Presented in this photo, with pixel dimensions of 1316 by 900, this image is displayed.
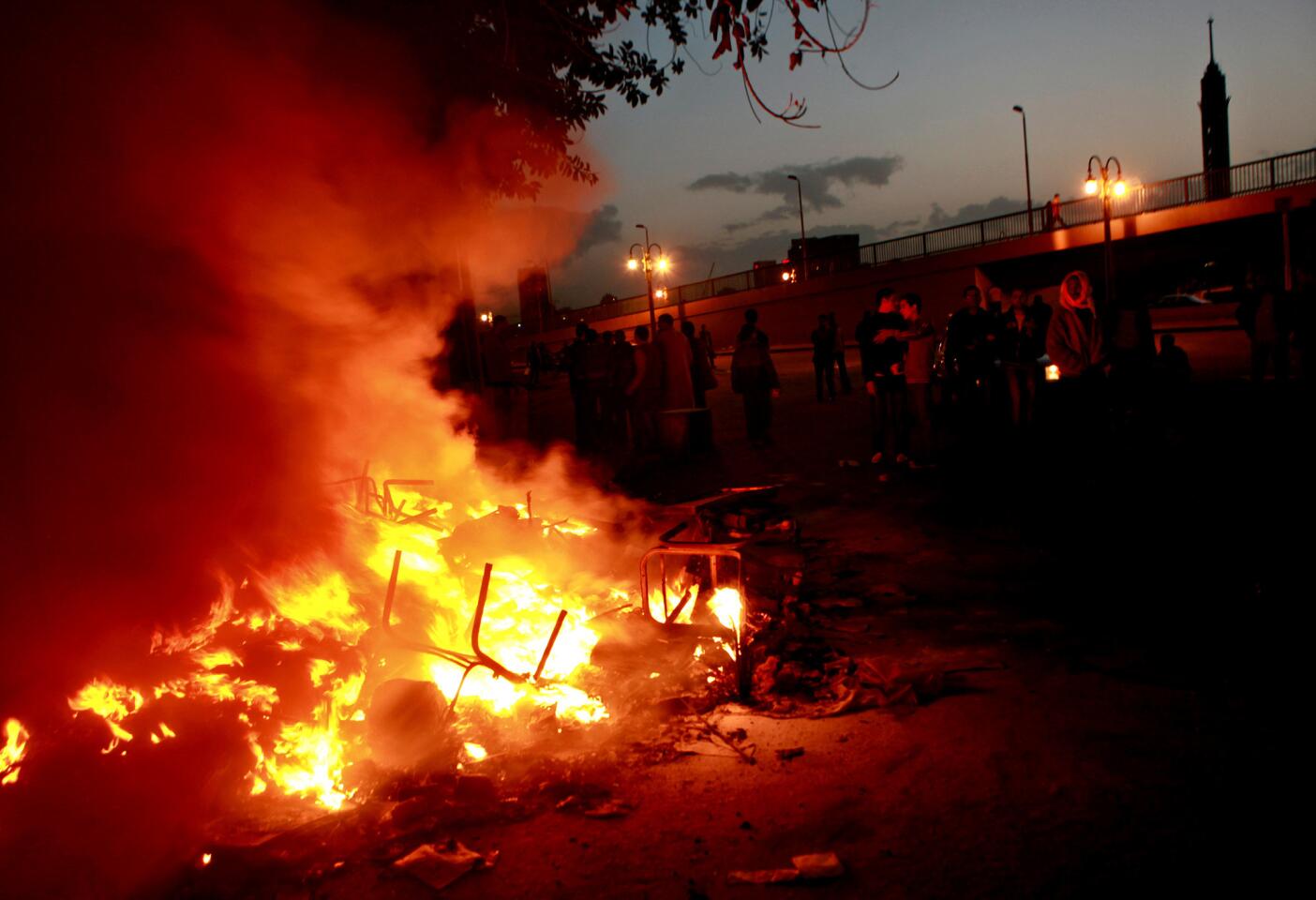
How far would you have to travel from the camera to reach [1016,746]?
3.50m

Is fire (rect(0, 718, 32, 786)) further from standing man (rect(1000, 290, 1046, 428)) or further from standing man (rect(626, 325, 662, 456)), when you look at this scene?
standing man (rect(1000, 290, 1046, 428))

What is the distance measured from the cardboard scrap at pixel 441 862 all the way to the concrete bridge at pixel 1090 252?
2233 centimetres

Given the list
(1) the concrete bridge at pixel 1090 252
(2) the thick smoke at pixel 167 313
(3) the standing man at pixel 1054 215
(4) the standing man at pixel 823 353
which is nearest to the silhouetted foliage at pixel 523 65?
(2) the thick smoke at pixel 167 313

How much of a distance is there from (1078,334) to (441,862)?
→ 26.4ft

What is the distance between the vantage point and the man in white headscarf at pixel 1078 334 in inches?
343

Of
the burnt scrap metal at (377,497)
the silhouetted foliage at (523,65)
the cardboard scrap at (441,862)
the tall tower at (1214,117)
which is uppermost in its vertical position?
the tall tower at (1214,117)

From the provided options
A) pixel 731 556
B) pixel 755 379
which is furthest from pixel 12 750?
pixel 755 379

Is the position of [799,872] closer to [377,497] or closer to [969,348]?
[377,497]

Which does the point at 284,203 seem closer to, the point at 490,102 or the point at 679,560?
the point at 490,102

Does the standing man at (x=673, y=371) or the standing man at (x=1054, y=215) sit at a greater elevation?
the standing man at (x=1054, y=215)

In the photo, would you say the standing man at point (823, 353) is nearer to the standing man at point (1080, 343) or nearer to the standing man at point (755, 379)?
the standing man at point (755, 379)

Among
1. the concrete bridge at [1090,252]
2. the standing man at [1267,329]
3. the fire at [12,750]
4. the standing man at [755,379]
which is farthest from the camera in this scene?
the concrete bridge at [1090,252]

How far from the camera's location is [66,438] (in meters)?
4.19

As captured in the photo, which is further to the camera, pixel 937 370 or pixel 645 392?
pixel 937 370
